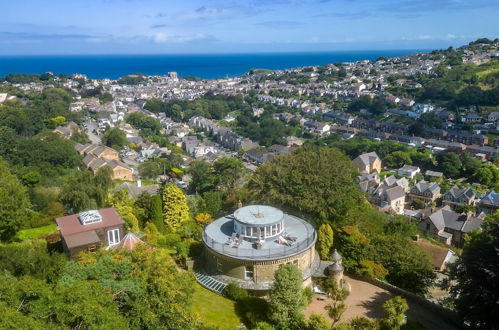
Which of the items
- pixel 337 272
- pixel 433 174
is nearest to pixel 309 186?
pixel 337 272

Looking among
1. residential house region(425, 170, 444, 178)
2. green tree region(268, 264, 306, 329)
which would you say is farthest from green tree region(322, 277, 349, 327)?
residential house region(425, 170, 444, 178)

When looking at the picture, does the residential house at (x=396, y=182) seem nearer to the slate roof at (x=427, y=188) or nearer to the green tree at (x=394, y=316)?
the slate roof at (x=427, y=188)

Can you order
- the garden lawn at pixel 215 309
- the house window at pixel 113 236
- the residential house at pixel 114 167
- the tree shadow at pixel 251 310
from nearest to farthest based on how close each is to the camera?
the garden lawn at pixel 215 309 → the tree shadow at pixel 251 310 → the house window at pixel 113 236 → the residential house at pixel 114 167

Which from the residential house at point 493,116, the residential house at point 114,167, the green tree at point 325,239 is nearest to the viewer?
the green tree at point 325,239

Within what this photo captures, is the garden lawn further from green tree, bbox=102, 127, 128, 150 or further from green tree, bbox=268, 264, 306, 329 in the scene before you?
green tree, bbox=102, 127, 128, 150

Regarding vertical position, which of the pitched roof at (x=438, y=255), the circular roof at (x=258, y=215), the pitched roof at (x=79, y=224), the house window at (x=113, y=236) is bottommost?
the pitched roof at (x=438, y=255)

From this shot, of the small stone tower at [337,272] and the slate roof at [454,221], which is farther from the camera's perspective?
the slate roof at [454,221]

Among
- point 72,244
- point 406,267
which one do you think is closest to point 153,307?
point 72,244

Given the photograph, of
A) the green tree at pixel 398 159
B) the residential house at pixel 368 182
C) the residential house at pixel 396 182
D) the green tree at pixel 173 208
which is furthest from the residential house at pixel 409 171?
the green tree at pixel 173 208
